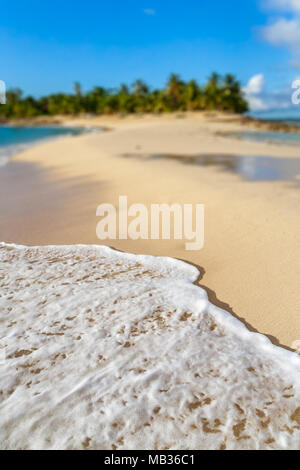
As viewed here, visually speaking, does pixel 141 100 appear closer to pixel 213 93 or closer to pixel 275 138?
pixel 213 93

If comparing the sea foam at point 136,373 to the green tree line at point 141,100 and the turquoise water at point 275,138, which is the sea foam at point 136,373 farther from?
the green tree line at point 141,100

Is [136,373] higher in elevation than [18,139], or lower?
lower

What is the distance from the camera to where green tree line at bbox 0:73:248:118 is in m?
66.6

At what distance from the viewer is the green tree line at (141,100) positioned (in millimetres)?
66625

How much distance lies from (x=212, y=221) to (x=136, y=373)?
358cm

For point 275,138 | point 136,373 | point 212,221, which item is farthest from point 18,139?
point 136,373

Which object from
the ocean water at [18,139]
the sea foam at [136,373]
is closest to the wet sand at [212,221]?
the sea foam at [136,373]

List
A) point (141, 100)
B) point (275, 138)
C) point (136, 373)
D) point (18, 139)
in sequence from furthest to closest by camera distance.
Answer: point (141, 100) → point (18, 139) → point (275, 138) → point (136, 373)

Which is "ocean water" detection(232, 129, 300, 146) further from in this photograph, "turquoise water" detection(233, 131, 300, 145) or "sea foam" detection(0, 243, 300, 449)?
"sea foam" detection(0, 243, 300, 449)

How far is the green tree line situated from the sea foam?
69003 mm

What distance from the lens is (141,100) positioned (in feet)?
261

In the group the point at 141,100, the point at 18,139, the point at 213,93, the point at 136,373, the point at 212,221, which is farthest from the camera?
the point at 141,100

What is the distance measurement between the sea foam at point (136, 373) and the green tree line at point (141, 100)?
69003 millimetres

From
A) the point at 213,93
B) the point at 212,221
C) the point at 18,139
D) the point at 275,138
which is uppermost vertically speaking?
the point at 213,93
